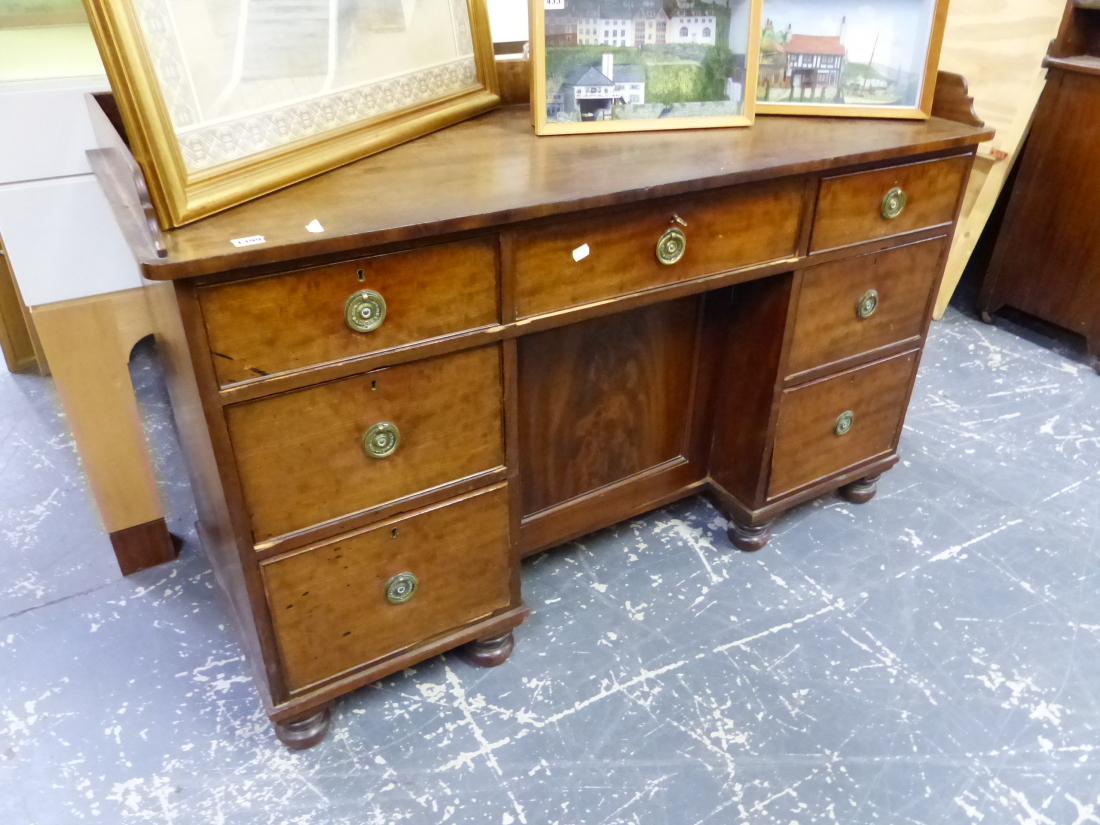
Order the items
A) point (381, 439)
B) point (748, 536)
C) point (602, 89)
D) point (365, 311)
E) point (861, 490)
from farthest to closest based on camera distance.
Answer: point (861, 490), point (748, 536), point (602, 89), point (381, 439), point (365, 311)

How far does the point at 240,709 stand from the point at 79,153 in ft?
3.21

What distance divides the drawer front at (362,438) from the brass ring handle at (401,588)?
0.15 meters

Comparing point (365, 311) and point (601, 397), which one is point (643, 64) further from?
point (365, 311)

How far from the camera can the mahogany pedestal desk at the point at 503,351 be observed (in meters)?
1.01

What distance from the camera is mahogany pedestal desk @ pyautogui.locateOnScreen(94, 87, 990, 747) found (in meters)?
1.01

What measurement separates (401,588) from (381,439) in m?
0.28

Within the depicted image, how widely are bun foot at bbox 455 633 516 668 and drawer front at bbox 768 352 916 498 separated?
2.10 ft

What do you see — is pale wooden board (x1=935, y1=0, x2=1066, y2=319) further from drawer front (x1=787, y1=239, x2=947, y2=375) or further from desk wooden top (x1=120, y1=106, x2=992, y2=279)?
desk wooden top (x1=120, y1=106, x2=992, y2=279)

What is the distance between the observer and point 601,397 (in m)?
1.56

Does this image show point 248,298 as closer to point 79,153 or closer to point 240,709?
point 79,153

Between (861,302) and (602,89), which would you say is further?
(861,302)

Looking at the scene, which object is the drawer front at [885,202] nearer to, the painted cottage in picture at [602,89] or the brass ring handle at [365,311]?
the painted cottage in picture at [602,89]

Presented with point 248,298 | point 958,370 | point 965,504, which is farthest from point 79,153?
point 958,370

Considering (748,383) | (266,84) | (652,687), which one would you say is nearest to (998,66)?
(748,383)
